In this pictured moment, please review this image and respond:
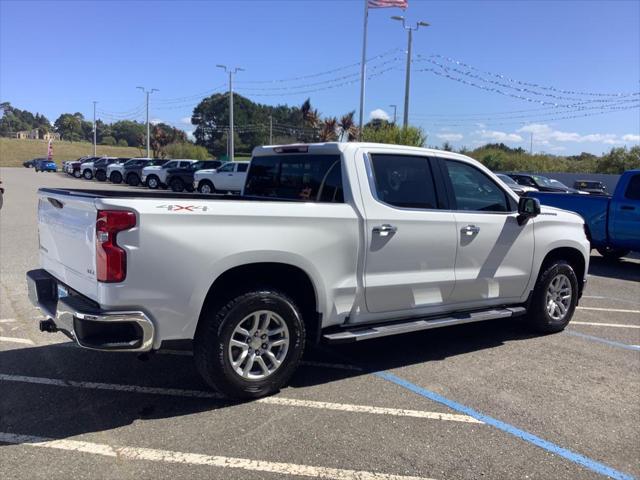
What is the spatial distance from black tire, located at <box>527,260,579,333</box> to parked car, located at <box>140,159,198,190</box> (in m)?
27.4

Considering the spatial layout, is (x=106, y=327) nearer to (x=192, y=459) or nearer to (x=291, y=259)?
(x=192, y=459)

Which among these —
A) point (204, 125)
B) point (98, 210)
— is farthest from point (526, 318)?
A: point (204, 125)

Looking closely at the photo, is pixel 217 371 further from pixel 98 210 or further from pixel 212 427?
pixel 98 210

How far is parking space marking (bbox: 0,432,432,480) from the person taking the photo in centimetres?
328

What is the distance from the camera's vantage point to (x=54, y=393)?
13.9 ft

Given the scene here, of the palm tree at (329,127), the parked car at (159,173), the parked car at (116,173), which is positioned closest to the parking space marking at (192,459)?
the parked car at (159,173)

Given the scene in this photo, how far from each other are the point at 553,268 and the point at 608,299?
2943mm

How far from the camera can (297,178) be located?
517cm

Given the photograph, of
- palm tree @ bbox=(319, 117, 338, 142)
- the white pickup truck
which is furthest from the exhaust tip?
palm tree @ bbox=(319, 117, 338, 142)

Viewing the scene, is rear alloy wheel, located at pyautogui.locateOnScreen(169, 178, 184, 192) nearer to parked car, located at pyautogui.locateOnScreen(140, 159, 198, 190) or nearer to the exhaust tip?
parked car, located at pyautogui.locateOnScreen(140, 159, 198, 190)

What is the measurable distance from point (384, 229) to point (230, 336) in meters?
1.55

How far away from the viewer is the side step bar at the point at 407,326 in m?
4.46

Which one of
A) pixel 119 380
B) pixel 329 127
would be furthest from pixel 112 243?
pixel 329 127

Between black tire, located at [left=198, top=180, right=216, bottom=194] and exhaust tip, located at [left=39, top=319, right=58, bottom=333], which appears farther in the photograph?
black tire, located at [left=198, top=180, right=216, bottom=194]
